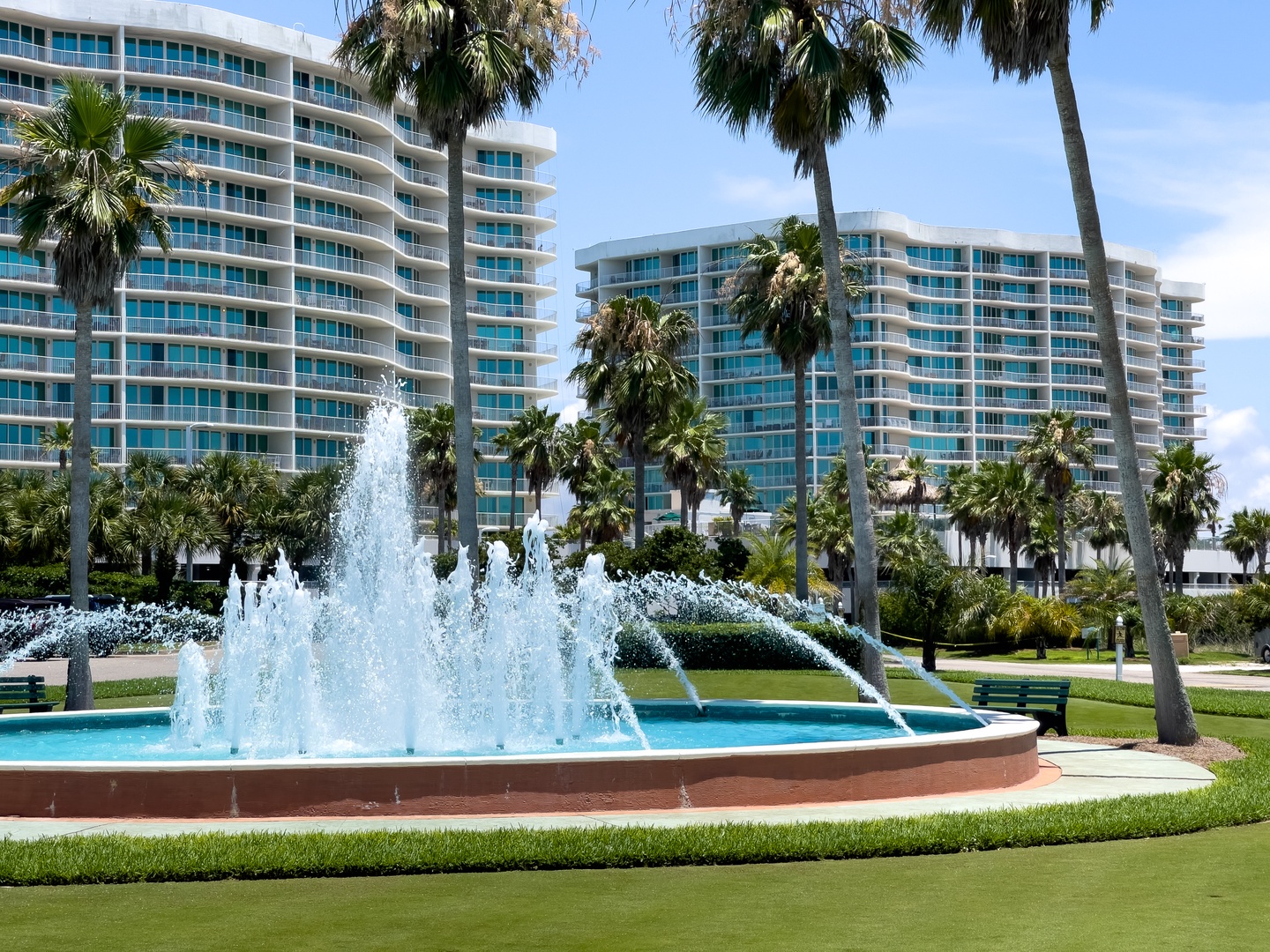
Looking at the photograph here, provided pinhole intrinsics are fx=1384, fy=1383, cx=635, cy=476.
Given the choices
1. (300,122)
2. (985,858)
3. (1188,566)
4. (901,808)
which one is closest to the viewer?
(985,858)

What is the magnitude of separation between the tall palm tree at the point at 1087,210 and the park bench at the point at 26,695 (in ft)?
54.3

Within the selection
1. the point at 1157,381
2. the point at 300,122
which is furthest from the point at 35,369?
the point at 1157,381

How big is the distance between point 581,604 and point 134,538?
40759 millimetres

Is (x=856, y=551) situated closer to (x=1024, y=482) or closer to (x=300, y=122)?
(x=1024, y=482)

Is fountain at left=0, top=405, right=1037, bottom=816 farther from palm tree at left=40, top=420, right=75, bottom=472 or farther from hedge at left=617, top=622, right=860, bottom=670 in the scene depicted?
palm tree at left=40, top=420, right=75, bottom=472

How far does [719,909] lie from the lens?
888 cm

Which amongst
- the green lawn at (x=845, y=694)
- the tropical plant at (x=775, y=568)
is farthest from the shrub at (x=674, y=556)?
the green lawn at (x=845, y=694)

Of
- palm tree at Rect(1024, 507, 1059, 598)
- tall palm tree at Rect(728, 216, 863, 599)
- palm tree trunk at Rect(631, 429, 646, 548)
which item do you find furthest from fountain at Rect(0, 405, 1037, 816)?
palm tree at Rect(1024, 507, 1059, 598)

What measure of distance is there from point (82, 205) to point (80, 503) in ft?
16.3

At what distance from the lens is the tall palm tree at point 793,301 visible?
37.2 m

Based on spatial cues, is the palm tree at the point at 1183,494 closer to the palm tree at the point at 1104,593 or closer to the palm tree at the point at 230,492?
the palm tree at the point at 1104,593

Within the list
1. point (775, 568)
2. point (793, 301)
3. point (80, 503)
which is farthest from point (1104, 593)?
point (80, 503)

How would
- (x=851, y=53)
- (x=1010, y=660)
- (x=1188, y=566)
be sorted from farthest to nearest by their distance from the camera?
(x=1188, y=566) < (x=1010, y=660) < (x=851, y=53)

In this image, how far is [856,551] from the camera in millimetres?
24125
